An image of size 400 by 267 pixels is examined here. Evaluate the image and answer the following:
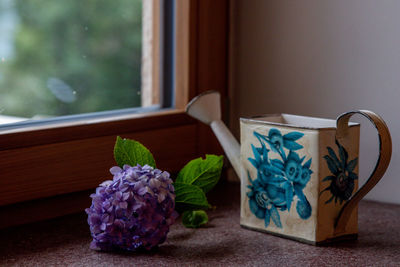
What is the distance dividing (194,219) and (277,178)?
14 cm

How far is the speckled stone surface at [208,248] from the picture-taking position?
686mm

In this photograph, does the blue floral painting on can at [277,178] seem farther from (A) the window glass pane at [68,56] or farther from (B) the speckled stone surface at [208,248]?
(A) the window glass pane at [68,56]

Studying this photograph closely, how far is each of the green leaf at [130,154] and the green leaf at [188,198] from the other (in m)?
0.05

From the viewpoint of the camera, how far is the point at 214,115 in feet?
2.76

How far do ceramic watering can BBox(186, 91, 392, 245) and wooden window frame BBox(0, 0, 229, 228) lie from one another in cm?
21

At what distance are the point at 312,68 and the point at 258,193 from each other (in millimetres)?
304

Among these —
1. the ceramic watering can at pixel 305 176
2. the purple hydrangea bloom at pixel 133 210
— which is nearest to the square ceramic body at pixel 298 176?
the ceramic watering can at pixel 305 176

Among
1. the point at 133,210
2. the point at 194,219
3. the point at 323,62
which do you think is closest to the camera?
the point at 133,210

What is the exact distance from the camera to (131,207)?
67cm

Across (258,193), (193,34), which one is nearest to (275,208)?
(258,193)

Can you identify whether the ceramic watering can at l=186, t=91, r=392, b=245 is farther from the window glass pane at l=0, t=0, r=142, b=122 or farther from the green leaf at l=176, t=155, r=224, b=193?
the window glass pane at l=0, t=0, r=142, b=122

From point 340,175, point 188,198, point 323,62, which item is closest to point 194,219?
point 188,198

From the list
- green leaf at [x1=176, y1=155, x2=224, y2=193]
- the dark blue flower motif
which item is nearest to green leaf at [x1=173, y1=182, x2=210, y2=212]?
green leaf at [x1=176, y1=155, x2=224, y2=193]

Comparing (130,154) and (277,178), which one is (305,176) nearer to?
(277,178)
